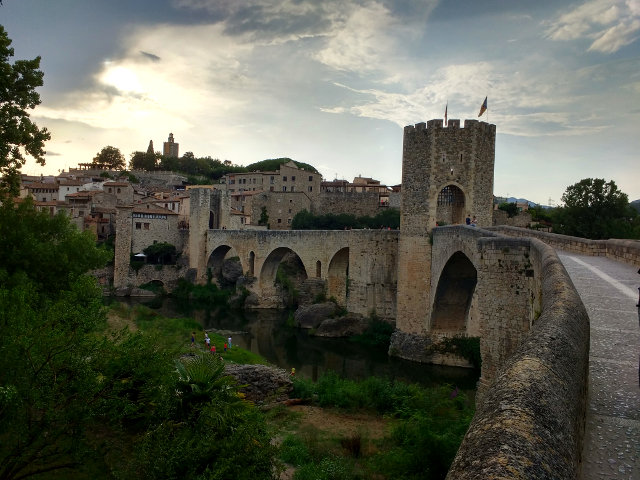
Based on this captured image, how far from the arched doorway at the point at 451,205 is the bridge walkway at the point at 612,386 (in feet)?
46.4

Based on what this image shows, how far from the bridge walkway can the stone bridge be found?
1959cm

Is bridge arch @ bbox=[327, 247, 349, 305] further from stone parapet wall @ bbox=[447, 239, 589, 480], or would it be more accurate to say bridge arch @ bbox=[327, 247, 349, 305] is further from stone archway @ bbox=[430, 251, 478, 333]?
stone parapet wall @ bbox=[447, 239, 589, 480]

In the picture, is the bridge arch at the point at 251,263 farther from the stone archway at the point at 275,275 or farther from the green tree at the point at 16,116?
the green tree at the point at 16,116

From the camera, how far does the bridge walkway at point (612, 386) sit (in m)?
3.01

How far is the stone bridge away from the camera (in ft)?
90.0

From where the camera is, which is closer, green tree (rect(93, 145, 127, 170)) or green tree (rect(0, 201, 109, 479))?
green tree (rect(0, 201, 109, 479))

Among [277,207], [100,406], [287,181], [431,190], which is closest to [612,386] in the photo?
[100,406]

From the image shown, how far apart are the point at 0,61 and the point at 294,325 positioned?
22.9m

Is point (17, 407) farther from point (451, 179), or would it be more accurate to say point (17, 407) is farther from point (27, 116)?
point (451, 179)

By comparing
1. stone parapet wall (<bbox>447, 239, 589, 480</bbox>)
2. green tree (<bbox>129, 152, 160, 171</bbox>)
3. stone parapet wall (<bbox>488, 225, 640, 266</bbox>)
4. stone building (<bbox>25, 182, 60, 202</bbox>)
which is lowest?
stone parapet wall (<bbox>447, 239, 589, 480</bbox>)

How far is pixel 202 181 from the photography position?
7619cm

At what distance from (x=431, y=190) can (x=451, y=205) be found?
8.11 ft

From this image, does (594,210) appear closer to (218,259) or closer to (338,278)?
(338,278)

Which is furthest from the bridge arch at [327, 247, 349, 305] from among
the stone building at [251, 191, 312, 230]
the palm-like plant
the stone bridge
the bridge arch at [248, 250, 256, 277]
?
the palm-like plant
